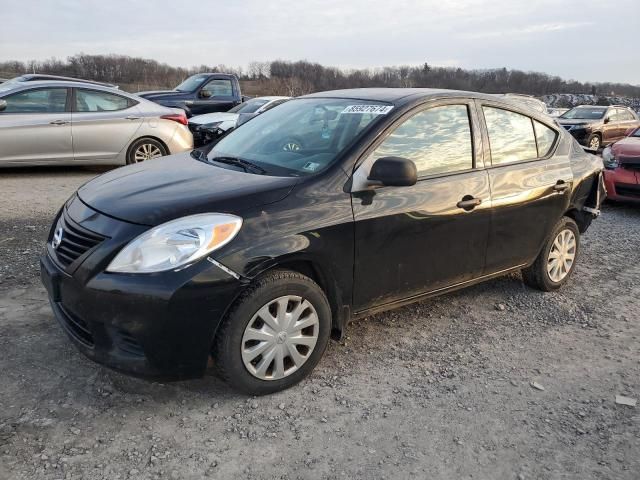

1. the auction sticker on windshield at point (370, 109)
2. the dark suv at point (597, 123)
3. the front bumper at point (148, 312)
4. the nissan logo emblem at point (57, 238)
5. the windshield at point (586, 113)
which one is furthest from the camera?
the windshield at point (586, 113)

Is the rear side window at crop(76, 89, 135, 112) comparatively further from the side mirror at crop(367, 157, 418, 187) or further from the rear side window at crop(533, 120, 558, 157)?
the side mirror at crop(367, 157, 418, 187)

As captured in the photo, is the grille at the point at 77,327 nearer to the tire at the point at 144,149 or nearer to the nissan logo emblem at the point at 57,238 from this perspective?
the nissan logo emblem at the point at 57,238

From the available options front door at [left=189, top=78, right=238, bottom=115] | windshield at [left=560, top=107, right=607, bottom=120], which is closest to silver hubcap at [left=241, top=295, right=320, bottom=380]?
→ front door at [left=189, top=78, right=238, bottom=115]

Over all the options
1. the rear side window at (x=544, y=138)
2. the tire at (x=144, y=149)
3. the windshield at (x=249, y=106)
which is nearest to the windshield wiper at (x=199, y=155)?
the rear side window at (x=544, y=138)

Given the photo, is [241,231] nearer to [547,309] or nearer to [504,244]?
[504,244]

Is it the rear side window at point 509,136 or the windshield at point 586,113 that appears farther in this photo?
the windshield at point 586,113

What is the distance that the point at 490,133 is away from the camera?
13.0 ft

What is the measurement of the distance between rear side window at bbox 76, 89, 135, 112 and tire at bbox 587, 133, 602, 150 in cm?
1362

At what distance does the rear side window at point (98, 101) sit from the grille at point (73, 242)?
19.9 ft

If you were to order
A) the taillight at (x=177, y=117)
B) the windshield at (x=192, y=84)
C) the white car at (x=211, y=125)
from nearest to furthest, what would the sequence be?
the taillight at (x=177, y=117)
the white car at (x=211, y=125)
the windshield at (x=192, y=84)

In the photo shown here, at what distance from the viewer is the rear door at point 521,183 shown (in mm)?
3941

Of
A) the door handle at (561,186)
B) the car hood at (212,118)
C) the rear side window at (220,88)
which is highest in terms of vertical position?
the rear side window at (220,88)

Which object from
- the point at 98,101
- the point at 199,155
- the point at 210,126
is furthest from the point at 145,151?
the point at 199,155

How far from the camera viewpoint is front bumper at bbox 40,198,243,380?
103 inches
